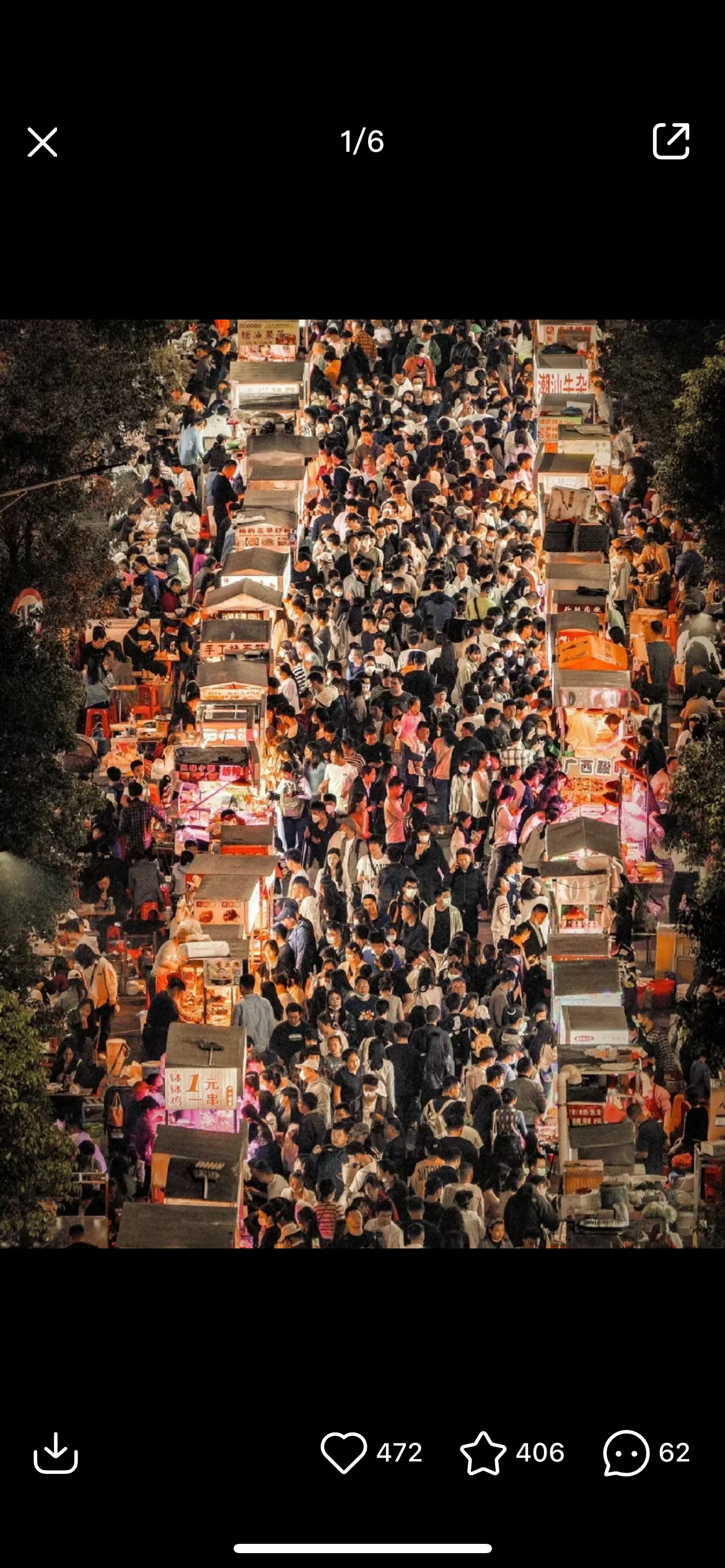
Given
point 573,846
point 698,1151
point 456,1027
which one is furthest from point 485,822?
point 698,1151

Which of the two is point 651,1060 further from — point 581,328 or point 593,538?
point 581,328

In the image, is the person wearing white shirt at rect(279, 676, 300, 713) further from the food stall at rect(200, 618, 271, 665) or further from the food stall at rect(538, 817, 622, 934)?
the food stall at rect(538, 817, 622, 934)

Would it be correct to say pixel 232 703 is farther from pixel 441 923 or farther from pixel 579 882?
pixel 579 882

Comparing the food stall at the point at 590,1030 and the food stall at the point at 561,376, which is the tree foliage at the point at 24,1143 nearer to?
the food stall at the point at 590,1030

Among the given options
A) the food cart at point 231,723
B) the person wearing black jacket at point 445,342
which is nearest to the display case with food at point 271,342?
the person wearing black jacket at point 445,342

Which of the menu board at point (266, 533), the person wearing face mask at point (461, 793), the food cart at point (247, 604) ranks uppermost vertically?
the menu board at point (266, 533)

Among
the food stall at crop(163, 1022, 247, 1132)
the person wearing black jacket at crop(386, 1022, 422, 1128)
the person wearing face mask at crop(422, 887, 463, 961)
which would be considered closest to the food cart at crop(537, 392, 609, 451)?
the person wearing face mask at crop(422, 887, 463, 961)
